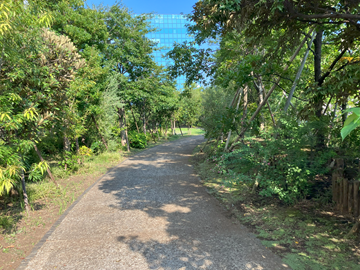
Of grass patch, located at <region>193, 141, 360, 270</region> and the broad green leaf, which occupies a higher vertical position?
the broad green leaf

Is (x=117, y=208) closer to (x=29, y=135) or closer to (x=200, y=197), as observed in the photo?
(x=200, y=197)

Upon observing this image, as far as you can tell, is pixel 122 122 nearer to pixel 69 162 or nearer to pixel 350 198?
pixel 69 162

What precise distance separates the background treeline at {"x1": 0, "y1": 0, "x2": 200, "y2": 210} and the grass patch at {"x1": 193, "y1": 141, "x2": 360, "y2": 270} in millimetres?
4375

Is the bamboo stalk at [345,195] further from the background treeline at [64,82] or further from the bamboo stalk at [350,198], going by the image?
the background treeline at [64,82]

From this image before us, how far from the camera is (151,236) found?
4.57m

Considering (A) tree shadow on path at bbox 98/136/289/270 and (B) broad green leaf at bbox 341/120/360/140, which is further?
(A) tree shadow on path at bbox 98/136/289/270

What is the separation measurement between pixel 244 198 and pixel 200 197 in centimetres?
123

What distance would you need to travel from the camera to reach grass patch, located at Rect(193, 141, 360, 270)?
11.6ft

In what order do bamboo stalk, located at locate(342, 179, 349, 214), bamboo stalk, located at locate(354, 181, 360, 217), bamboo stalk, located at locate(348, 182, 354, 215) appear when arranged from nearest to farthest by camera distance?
1. bamboo stalk, located at locate(354, 181, 360, 217)
2. bamboo stalk, located at locate(348, 182, 354, 215)
3. bamboo stalk, located at locate(342, 179, 349, 214)

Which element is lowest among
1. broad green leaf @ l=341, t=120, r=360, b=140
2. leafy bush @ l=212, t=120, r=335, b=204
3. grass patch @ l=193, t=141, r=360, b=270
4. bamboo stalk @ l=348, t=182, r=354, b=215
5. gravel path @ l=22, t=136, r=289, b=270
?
gravel path @ l=22, t=136, r=289, b=270

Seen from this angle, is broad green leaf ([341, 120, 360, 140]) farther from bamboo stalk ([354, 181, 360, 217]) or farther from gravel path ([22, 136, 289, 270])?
bamboo stalk ([354, 181, 360, 217])

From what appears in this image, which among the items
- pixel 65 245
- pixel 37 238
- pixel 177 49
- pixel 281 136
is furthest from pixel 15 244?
pixel 177 49

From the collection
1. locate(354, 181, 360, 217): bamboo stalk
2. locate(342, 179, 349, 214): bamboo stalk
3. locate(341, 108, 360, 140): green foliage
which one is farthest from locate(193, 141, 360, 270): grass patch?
locate(341, 108, 360, 140): green foliage

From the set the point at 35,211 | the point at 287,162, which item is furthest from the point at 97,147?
the point at 287,162
